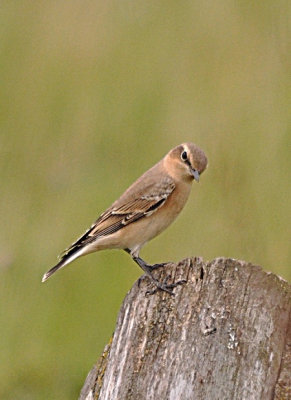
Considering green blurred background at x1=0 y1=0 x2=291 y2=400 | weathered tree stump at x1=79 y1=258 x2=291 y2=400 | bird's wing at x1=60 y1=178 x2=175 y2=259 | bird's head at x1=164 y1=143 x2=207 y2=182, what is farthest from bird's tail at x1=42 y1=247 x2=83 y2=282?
weathered tree stump at x1=79 y1=258 x2=291 y2=400

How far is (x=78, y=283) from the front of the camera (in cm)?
645

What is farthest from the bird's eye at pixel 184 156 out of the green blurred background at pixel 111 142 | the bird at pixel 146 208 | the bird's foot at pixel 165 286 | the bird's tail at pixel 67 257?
the bird's foot at pixel 165 286

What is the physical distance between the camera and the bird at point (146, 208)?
617 centimetres

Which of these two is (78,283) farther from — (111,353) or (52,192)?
(111,353)

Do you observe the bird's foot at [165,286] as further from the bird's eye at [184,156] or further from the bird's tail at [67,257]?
the bird's eye at [184,156]

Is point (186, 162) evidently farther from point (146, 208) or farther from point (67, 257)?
point (67, 257)

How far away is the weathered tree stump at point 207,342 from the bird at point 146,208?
243 cm

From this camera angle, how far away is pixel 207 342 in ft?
11.0

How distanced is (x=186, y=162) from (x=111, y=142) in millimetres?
1321

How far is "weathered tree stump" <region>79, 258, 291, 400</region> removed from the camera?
3.23 metres

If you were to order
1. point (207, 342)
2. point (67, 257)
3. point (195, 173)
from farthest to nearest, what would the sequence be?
point (195, 173) → point (67, 257) → point (207, 342)

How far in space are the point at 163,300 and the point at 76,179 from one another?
3.64 meters

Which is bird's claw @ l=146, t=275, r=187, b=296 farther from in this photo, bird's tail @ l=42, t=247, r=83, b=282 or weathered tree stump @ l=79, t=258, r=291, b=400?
bird's tail @ l=42, t=247, r=83, b=282

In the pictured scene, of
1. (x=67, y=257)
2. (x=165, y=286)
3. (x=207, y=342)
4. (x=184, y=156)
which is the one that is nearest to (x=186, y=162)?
(x=184, y=156)
